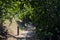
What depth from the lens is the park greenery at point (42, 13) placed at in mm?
4119

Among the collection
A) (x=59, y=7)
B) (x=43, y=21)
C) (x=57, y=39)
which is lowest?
(x=57, y=39)

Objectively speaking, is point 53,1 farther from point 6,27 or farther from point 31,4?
point 6,27

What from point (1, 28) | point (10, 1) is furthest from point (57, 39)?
point (1, 28)

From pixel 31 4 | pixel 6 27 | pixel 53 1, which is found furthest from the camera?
pixel 6 27

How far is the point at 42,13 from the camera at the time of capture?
4.18 meters

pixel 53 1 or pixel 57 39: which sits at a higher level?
pixel 53 1

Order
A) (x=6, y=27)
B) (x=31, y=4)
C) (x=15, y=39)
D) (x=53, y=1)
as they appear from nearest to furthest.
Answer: (x=53, y=1) < (x=31, y=4) < (x=15, y=39) < (x=6, y=27)

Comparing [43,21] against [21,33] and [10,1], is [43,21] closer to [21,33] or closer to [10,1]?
[10,1]

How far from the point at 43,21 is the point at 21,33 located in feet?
10.9

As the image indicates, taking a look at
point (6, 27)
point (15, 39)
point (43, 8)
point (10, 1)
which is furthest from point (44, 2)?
point (6, 27)

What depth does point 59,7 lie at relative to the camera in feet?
13.4

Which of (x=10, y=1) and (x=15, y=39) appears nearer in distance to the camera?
(x=10, y=1)

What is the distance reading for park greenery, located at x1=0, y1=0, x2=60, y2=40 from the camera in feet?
13.5

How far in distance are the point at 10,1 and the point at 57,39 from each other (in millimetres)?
1405
